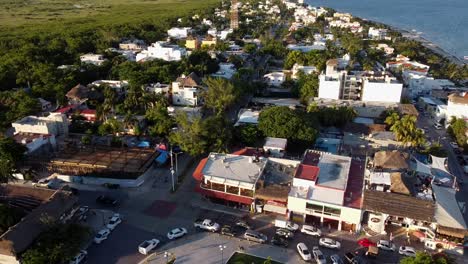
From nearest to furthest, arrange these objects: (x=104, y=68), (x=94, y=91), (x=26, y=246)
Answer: (x=26, y=246) → (x=94, y=91) → (x=104, y=68)

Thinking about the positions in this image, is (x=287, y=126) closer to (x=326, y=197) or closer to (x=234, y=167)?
(x=234, y=167)

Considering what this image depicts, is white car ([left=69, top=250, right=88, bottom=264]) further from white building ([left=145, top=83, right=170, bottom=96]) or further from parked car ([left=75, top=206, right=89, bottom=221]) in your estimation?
white building ([left=145, top=83, right=170, bottom=96])

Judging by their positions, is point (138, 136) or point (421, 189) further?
point (138, 136)

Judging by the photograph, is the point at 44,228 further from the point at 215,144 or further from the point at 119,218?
the point at 215,144

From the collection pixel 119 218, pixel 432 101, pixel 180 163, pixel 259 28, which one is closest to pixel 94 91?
pixel 180 163

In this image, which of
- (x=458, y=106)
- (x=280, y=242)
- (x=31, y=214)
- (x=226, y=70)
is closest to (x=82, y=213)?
(x=31, y=214)
